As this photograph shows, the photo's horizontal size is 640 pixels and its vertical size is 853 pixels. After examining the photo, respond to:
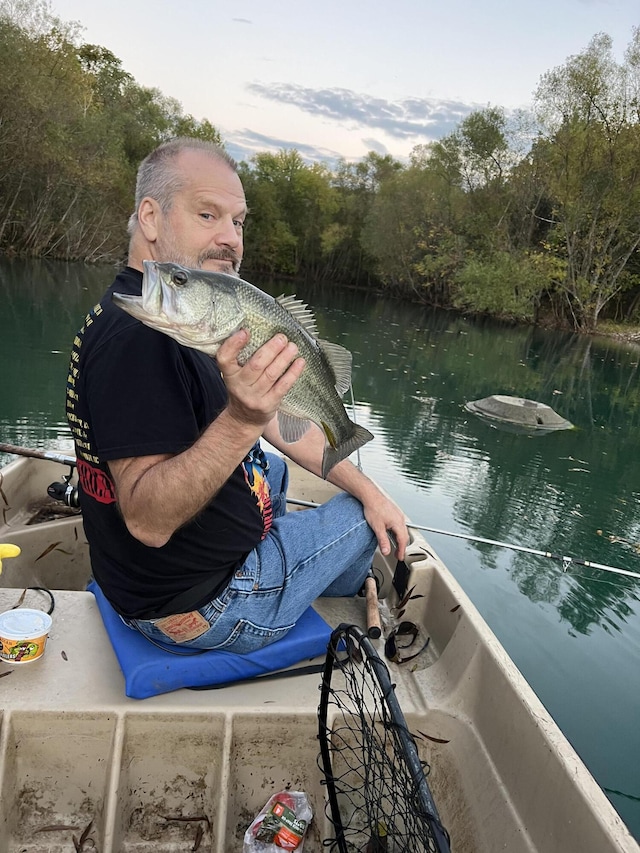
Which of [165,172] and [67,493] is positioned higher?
[165,172]

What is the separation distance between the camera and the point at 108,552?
211cm

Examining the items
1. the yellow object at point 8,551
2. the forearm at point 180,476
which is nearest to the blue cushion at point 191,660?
the yellow object at point 8,551

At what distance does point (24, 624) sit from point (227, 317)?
5.23 feet

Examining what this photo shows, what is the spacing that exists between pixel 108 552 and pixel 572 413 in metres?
12.8

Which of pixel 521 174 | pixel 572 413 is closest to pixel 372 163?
pixel 521 174

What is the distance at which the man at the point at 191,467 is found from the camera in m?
1.74

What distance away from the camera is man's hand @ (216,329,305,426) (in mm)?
1673

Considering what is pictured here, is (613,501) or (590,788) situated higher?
(590,788)

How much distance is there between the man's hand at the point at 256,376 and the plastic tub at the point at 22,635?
1.32m

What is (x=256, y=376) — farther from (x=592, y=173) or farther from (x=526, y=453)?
(x=592, y=173)

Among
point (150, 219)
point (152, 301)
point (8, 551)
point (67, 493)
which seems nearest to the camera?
point (152, 301)

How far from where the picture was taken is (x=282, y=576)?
2408 millimetres

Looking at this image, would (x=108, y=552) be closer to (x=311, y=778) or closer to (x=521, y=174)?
(x=311, y=778)

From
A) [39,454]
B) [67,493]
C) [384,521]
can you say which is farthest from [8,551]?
[384,521]
